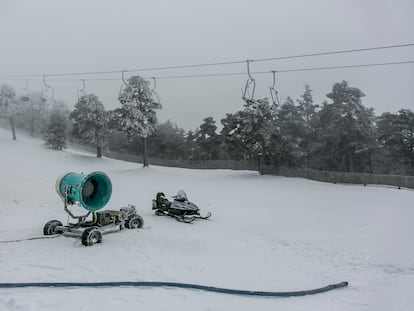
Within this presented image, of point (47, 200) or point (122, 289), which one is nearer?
point (122, 289)

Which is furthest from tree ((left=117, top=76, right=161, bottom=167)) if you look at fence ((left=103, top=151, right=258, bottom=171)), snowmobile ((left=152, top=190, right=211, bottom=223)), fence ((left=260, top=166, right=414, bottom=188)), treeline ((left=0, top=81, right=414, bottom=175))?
snowmobile ((left=152, top=190, right=211, bottom=223))

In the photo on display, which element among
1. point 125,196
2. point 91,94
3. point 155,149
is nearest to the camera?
point 125,196

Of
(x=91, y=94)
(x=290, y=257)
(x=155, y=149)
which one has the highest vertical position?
(x=91, y=94)

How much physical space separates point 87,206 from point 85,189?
561mm

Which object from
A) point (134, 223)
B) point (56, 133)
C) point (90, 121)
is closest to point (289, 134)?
point (90, 121)

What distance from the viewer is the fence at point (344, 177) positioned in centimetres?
2753

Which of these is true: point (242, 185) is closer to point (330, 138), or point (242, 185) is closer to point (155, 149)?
point (330, 138)

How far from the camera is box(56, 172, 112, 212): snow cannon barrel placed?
29.1 ft

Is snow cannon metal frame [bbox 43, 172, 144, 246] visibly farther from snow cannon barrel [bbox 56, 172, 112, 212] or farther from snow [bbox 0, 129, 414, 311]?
snow [bbox 0, 129, 414, 311]

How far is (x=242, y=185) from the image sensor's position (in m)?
27.9

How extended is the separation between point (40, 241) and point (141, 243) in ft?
7.82

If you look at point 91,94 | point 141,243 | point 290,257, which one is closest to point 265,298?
point 290,257

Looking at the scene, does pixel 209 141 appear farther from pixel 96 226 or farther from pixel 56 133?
pixel 96 226

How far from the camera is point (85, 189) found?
9398 millimetres
